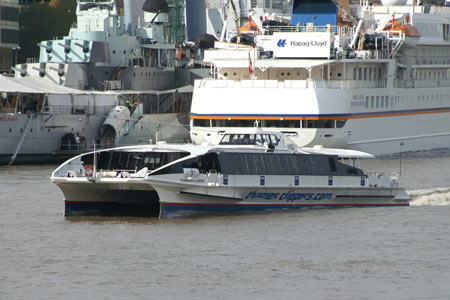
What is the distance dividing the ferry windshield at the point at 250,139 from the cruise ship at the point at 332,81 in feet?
54.2

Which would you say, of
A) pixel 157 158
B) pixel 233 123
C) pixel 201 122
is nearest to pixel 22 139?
pixel 201 122

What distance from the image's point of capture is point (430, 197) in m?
42.4

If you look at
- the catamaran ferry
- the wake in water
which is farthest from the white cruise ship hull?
the catamaran ferry

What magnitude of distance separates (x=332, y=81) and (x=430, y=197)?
18.3m

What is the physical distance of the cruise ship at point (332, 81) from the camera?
5797 cm

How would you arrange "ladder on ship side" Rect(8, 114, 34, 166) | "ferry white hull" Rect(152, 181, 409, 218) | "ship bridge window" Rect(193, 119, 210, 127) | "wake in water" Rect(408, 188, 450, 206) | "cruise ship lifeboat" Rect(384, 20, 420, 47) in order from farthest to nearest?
"cruise ship lifeboat" Rect(384, 20, 420, 47)
"ship bridge window" Rect(193, 119, 210, 127)
"ladder on ship side" Rect(8, 114, 34, 166)
"wake in water" Rect(408, 188, 450, 206)
"ferry white hull" Rect(152, 181, 409, 218)

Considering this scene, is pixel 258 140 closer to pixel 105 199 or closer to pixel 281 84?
pixel 105 199

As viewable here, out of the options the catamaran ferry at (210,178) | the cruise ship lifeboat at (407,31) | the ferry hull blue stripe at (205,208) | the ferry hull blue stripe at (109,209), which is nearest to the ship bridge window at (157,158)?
the catamaran ferry at (210,178)

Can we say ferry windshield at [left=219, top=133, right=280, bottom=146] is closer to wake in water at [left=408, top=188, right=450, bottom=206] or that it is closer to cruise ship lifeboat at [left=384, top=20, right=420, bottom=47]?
wake in water at [left=408, top=188, right=450, bottom=206]

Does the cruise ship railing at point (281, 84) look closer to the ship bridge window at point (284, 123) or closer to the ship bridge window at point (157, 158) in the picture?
the ship bridge window at point (284, 123)

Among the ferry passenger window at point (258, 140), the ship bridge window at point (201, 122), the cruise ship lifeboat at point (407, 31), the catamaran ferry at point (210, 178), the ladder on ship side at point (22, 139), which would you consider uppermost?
the cruise ship lifeboat at point (407, 31)

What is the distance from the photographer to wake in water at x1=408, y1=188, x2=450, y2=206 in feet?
136

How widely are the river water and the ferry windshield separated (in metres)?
2.61

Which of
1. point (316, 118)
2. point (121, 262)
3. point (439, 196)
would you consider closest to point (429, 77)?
point (316, 118)
